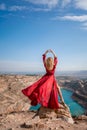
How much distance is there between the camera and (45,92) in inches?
321

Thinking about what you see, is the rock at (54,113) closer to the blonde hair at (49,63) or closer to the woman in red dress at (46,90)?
the woman in red dress at (46,90)

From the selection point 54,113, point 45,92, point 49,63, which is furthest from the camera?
point 54,113

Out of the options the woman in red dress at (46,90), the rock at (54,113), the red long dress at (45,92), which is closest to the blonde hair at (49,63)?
the woman in red dress at (46,90)

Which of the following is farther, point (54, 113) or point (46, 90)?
point (54, 113)

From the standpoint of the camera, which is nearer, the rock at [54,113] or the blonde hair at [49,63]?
the blonde hair at [49,63]

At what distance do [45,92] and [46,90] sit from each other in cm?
8

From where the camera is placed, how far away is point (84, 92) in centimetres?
11694

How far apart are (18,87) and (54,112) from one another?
308 ft

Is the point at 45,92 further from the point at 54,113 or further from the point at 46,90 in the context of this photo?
the point at 54,113

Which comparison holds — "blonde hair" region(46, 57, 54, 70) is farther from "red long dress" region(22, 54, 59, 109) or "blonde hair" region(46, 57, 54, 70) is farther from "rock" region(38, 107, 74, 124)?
"rock" region(38, 107, 74, 124)

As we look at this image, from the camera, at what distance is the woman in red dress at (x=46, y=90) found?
8.04 meters

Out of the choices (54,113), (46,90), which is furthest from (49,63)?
(54,113)

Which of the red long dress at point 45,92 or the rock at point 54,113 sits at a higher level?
the red long dress at point 45,92

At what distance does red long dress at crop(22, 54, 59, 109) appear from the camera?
8.03m
